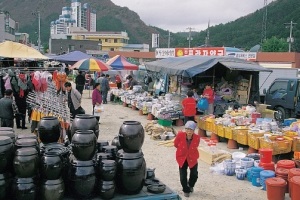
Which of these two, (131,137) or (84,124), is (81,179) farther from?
(84,124)

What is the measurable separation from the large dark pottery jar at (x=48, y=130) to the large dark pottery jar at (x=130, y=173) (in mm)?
890

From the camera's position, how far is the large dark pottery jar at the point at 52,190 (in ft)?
12.2

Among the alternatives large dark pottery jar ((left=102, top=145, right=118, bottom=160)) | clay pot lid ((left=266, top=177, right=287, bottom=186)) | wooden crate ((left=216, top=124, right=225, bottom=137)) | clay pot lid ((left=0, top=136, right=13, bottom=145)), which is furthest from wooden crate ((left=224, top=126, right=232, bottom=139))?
clay pot lid ((left=0, top=136, right=13, bottom=145))

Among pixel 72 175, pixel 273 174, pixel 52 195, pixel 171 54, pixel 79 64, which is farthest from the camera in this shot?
pixel 171 54

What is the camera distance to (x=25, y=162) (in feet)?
11.9

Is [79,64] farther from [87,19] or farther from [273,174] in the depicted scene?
[87,19]

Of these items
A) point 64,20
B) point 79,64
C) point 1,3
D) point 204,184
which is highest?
point 1,3

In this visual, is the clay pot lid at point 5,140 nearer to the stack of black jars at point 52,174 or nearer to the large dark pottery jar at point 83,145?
the stack of black jars at point 52,174

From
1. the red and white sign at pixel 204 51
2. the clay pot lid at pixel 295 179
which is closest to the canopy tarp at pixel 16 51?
the clay pot lid at pixel 295 179

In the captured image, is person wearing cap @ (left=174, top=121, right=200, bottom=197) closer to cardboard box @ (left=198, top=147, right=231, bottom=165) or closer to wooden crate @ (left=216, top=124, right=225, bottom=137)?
cardboard box @ (left=198, top=147, right=231, bottom=165)

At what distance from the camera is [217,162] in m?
8.08

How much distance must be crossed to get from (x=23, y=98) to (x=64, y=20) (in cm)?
11648

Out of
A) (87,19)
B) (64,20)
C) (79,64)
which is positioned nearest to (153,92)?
(79,64)

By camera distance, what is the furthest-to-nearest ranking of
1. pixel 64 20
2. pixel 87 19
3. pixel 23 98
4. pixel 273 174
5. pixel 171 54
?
pixel 87 19, pixel 64 20, pixel 171 54, pixel 23 98, pixel 273 174
